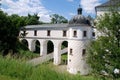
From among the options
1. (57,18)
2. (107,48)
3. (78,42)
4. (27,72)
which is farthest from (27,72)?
(57,18)

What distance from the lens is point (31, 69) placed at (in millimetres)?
8547

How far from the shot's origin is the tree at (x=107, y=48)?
18578 mm

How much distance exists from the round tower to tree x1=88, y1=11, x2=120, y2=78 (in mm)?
11605

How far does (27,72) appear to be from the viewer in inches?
328

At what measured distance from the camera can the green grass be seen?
25.4 feet

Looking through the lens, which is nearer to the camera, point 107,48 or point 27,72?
point 27,72

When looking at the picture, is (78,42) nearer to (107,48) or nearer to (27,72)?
(107,48)

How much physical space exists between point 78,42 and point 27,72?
23886 millimetres

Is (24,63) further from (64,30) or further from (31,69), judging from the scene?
(64,30)

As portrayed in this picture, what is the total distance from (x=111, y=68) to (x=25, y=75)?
12.5m

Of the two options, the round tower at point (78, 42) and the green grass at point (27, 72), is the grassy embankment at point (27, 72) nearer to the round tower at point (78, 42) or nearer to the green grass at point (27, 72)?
the green grass at point (27, 72)

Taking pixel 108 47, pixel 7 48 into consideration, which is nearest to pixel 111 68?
pixel 108 47

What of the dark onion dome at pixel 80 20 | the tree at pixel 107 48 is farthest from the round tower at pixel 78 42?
the tree at pixel 107 48

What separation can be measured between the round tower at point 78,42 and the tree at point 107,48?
11.6 metres
